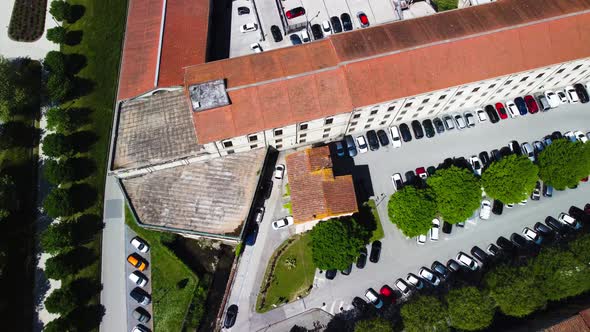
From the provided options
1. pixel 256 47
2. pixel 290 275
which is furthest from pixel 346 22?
pixel 290 275

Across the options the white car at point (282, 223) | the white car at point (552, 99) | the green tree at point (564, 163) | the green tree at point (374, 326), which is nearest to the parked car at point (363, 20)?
the white car at point (552, 99)

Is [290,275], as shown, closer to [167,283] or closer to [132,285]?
[167,283]

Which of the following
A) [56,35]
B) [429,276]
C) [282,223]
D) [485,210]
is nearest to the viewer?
[429,276]

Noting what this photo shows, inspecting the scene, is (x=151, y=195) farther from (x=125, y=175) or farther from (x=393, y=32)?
(x=393, y=32)

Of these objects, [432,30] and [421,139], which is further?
[421,139]

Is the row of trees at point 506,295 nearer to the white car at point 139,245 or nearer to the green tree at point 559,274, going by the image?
the green tree at point 559,274

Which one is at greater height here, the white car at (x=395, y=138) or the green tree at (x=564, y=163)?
the white car at (x=395, y=138)

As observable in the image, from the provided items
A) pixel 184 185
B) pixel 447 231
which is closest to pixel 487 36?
pixel 447 231
